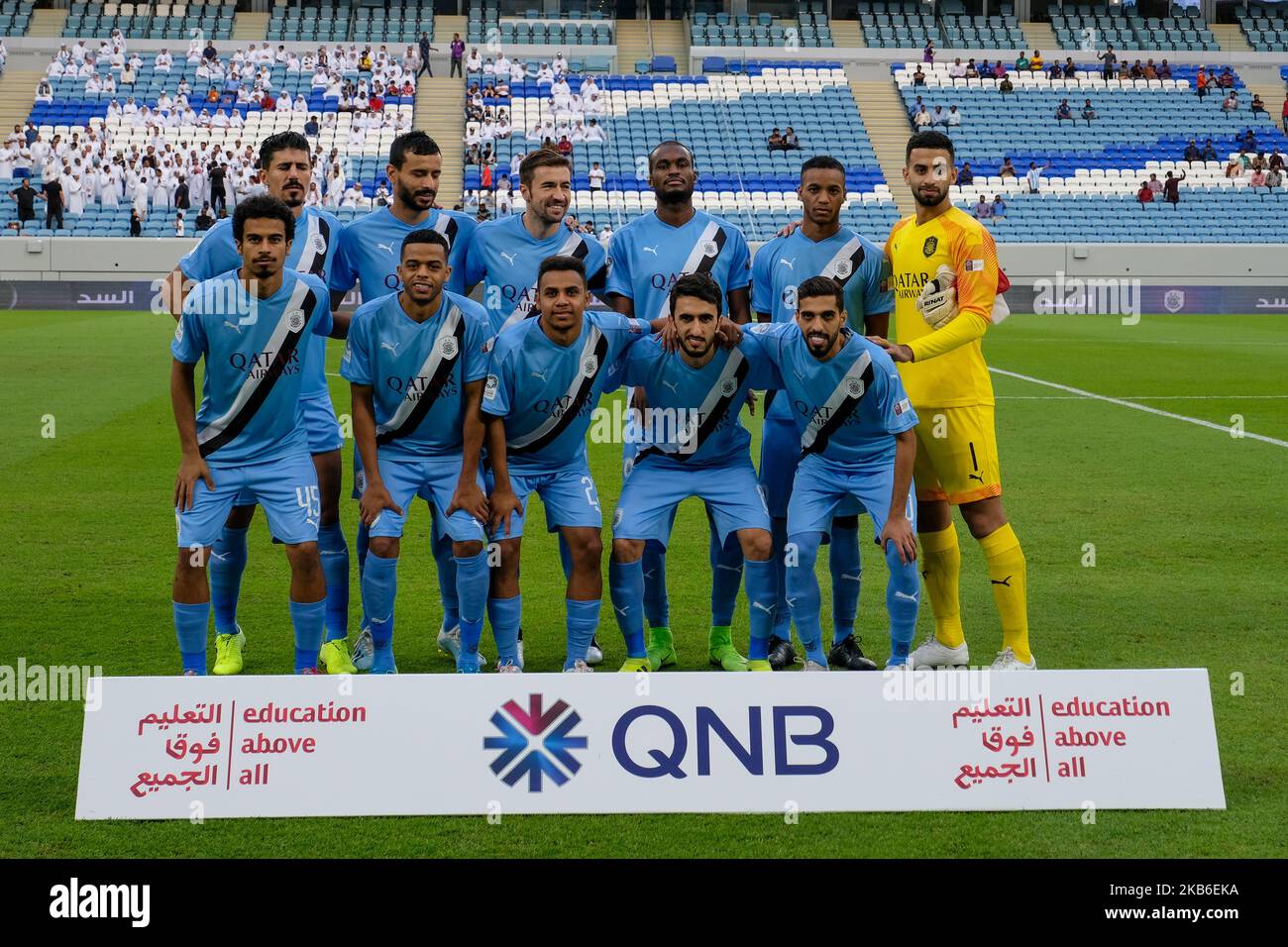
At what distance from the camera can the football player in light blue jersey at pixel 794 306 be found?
→ 623cm

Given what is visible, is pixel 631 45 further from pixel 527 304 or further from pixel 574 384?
pixel 574 384

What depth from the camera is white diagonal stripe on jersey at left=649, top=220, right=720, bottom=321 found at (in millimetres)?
6441

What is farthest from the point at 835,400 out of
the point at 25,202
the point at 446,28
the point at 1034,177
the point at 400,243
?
the point at 446,28

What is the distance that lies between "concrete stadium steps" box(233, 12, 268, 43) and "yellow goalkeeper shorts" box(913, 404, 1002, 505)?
40462 mm

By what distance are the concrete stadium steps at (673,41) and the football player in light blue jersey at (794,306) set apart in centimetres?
3840

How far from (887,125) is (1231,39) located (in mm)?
12686

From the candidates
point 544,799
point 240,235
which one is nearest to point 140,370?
point 240,235

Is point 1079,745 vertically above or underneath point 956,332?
underneath

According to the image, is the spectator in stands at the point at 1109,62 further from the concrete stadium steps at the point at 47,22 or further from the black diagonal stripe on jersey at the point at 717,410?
the black diagonal stripe on jersey at the point at 717,410


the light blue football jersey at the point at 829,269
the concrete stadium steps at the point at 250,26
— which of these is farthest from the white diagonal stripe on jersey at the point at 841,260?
the concrete stadium steps at the point at 250,26

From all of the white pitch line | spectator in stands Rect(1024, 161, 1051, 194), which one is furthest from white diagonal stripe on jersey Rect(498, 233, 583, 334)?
spectator in stands Rect(1024, 161, 1051, 194)

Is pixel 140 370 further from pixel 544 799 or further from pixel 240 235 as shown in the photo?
pixel 544 799

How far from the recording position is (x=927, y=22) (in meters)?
45.4
